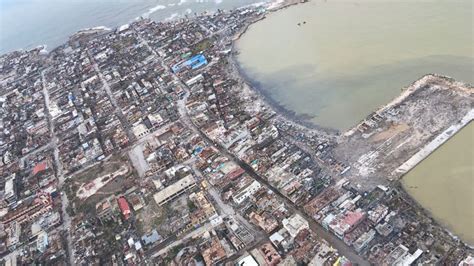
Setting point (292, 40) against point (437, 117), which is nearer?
point (437, 117)

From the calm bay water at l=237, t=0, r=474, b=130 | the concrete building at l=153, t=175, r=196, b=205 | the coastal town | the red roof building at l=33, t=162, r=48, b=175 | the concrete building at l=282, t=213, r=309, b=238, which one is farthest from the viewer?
the red roof building at l=33, t=162, r=48, b=175

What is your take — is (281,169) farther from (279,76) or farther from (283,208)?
(279,76)

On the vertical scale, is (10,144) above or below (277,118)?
below

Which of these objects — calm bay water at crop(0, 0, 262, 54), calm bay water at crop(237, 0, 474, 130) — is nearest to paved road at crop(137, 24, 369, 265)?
calm bay water at crop(237, 0, 474, 130)

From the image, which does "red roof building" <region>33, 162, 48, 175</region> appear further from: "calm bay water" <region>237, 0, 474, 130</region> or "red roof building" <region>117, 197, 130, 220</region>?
"calm bay water" <region>237, 0, 474, 130</region>

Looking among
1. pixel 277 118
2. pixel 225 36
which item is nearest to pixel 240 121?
pixel 277 118

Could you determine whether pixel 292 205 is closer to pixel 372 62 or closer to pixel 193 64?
pixel 372 62
